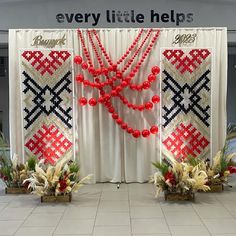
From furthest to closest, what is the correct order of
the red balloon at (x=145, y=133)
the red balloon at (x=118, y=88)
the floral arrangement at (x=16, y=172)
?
the red balloon at (x=145, y=133) → the red balloon at (x=118, y=88) → the floral arrangement at (x=16, y=172)

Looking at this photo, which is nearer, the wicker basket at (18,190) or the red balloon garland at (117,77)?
the wicker basket at (18,190)

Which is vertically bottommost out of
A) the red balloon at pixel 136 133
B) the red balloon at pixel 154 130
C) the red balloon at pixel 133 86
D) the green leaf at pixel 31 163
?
the green leaf at pixel 31 163

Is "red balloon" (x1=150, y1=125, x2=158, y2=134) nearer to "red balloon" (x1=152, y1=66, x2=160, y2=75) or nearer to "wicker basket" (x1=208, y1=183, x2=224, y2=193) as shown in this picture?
"red balloon" (x1=152, y1=66, x2=160, y2=75)

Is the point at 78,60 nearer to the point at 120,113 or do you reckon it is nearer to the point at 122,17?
the point at 120,113

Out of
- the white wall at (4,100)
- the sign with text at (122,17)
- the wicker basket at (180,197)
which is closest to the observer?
the wicker basket at (180,197)

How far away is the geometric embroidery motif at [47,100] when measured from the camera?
6.13 meters

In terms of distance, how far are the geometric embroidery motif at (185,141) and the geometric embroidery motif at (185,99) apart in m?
0.23

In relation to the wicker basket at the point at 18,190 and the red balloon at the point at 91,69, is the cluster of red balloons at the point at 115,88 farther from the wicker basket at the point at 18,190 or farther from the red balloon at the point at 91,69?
the wicker basket at the point at 18,190

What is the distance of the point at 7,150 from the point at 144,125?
2.53 meters

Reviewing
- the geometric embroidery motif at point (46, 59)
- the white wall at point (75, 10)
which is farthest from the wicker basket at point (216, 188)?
the white wall at point (75, 10)

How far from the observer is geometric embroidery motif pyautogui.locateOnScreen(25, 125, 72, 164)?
20.2ft

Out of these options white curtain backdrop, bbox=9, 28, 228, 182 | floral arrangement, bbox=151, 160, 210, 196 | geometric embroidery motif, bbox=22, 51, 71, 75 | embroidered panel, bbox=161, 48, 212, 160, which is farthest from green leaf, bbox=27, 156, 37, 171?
embroidered panel, bbox=161, 48, 212, 160

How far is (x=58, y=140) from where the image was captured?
20.3 ft

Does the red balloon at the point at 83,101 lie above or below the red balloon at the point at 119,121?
above
